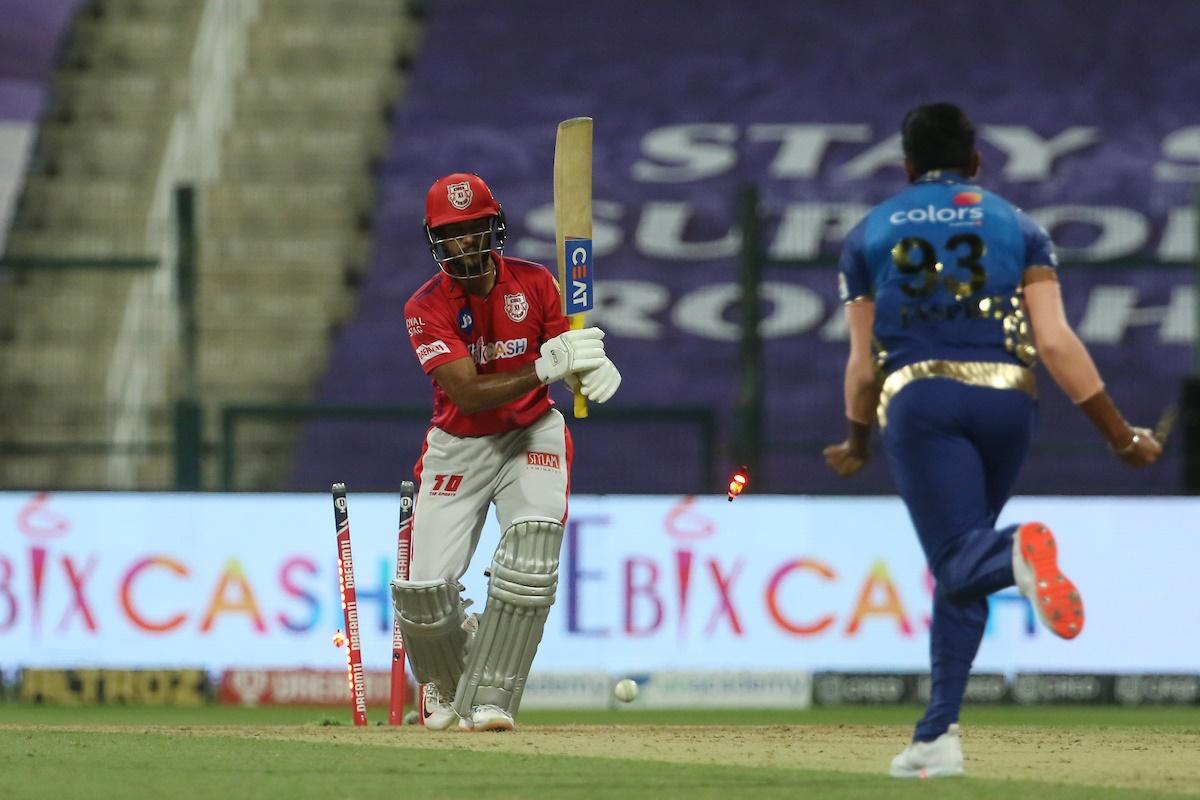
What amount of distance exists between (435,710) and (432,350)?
4.93 ft

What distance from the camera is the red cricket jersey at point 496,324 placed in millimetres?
8297

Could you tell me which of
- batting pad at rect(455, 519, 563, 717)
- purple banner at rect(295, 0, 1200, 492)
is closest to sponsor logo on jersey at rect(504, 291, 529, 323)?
batting pad at rect(455, 519, 563, 717)

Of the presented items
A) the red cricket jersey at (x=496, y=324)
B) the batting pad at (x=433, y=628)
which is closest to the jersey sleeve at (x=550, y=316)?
the red cricket jersey at (x=496, y=324)

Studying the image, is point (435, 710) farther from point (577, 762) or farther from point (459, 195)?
point (459, 195)

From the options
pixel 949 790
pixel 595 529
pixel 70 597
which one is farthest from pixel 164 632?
pixel 949 790

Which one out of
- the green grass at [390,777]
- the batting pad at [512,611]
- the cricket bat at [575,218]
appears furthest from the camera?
the batting pad at [512,611]

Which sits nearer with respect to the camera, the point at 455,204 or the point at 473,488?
the point at 455,204

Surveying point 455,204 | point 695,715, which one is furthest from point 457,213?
point 695,715

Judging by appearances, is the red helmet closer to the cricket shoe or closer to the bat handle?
the bat handle

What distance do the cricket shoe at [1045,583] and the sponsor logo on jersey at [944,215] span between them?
951 mm

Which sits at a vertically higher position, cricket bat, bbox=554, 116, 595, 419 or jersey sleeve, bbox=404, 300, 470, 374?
cricket bat, bbox=554, 116, 595, 419

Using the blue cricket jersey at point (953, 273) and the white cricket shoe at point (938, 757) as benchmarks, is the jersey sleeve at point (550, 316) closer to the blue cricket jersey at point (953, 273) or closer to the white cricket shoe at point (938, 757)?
the blue cricket jersey at point (953, 273)

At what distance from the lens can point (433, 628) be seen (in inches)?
334

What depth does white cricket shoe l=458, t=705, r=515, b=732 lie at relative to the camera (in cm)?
837
